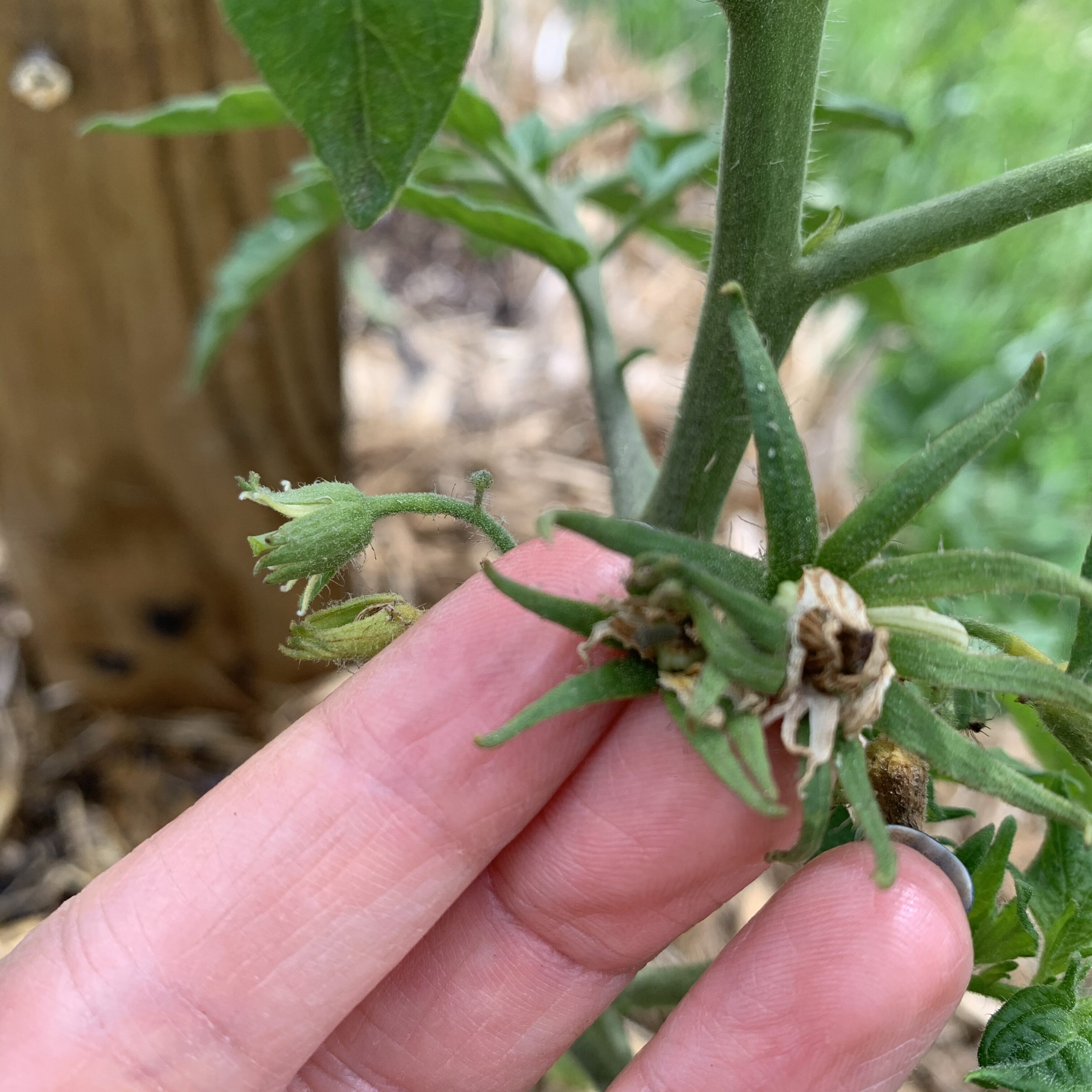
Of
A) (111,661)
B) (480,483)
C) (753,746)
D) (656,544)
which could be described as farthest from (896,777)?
(111,661)

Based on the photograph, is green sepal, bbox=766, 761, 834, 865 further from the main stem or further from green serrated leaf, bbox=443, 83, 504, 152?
green serrated leaf, bbox=443, 83, 504, 152

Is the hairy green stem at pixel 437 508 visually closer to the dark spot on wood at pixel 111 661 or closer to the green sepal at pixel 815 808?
the green sepal at pixel 815 808

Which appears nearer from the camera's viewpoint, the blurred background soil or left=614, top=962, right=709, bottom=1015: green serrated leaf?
left=614, top=962, right=709, bottom=1015: green serrated leaf

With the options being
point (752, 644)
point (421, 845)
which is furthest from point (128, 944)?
point (752, 644)

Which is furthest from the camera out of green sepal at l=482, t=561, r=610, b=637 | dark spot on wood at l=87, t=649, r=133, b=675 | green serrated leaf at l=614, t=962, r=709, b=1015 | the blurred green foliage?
the blurred green foliage

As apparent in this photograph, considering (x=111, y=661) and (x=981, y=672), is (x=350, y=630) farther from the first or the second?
(x=111, y=661)

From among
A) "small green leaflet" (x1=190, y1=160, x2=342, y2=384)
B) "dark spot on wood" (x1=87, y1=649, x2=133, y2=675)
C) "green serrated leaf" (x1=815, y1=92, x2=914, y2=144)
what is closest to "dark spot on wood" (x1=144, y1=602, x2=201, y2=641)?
"dark spot on wood" (x1=87, y1=649, x2=133, y2=675)

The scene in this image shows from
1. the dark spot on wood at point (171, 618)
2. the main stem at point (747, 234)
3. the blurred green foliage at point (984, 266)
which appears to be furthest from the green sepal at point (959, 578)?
the dark spot on wood at point (171, 618)
